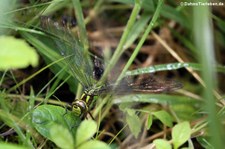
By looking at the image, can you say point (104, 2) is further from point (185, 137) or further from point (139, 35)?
point (185, 137)

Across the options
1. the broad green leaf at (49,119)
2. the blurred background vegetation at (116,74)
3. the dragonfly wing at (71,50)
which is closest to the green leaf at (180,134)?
the blurred background vegetation at (116,74)

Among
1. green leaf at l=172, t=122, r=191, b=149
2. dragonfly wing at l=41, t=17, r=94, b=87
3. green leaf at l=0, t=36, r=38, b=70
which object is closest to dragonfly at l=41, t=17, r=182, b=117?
dragonfly wing at l=41, t=17, r=94, b=87

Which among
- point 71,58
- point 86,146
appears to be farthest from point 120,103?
point 86,146

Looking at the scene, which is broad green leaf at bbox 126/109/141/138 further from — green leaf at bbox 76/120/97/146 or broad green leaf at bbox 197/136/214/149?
green leaf at bbox 76/120/97/146

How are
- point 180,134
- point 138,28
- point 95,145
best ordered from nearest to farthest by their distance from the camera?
point 95,145 < point 180,134 < point 138,28

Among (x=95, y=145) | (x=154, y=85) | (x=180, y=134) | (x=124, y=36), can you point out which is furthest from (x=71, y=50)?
(x=95, y=145)

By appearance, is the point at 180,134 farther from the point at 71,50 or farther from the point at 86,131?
the point at 71,50
